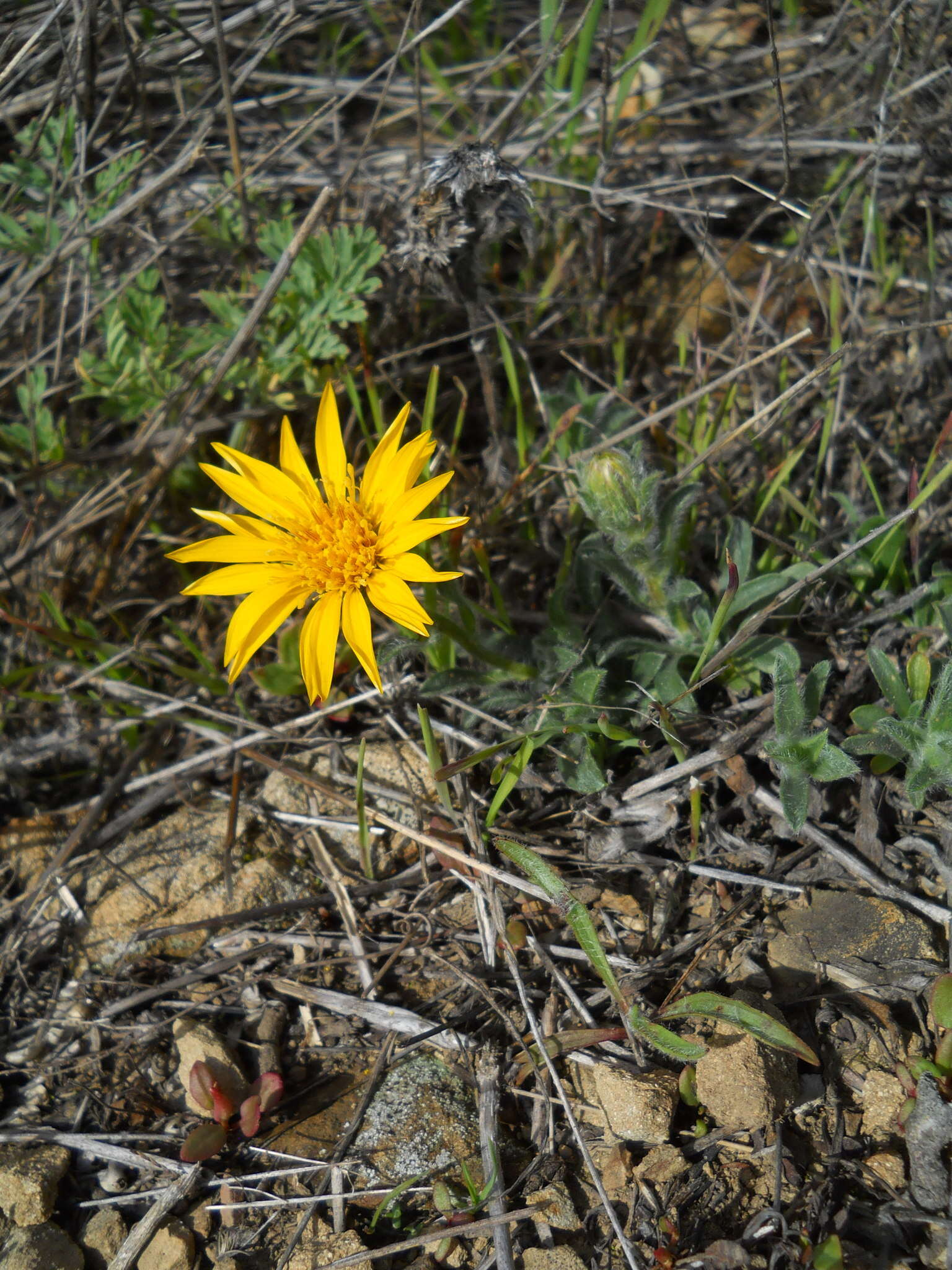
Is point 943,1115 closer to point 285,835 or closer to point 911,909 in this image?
point 911,909

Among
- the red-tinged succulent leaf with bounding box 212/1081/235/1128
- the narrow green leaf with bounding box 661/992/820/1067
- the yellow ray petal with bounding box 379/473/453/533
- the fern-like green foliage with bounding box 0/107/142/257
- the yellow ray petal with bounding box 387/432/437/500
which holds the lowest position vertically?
the narrow green leaf with bounding box 661/992/820/1067

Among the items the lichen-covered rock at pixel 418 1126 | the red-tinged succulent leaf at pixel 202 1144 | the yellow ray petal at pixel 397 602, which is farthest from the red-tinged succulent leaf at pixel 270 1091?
the yellow ray petal at pixel 397 602

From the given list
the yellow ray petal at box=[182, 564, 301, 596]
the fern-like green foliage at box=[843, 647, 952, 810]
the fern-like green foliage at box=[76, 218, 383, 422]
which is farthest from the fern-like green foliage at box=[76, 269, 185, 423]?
the fern-like green foliage at box=[843, 647, 952, 810]

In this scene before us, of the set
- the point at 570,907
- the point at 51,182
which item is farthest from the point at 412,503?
the point at 51,182

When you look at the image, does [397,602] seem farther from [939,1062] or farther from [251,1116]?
[939,1062]

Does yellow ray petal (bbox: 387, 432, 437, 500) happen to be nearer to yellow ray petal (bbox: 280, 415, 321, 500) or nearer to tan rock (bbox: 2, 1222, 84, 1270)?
yellow ray petal (bbox: 280, 415, 321, 500)
